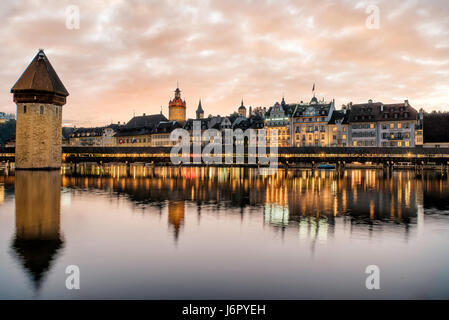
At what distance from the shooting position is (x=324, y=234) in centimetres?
1513

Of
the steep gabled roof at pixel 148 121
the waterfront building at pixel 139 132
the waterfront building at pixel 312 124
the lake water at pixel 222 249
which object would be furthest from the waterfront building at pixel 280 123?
the lake water at pixel 222 249

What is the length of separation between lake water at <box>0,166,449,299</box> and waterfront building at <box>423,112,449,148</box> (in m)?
61.9

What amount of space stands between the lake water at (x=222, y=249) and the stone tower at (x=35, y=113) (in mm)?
34472

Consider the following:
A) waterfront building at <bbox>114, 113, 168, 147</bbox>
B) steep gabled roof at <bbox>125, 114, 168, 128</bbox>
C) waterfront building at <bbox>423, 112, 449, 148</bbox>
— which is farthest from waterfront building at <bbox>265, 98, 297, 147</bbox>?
steep gabled roof at <bbox>125, 114, 168, 128</bbox>

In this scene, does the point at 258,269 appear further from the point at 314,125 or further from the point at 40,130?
the point at 314,125

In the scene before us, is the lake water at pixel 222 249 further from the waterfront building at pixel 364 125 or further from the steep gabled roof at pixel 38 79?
the waterfront building at pixel 364 125

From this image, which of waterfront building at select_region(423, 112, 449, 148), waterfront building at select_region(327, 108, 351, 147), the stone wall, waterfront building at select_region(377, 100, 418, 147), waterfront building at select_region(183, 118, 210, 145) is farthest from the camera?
waterfront building at select_region(183, 118, 210, 145)

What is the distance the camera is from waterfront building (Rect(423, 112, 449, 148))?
3081 inches

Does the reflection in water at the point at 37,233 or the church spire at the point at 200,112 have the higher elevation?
the church spire at the point at 200,112

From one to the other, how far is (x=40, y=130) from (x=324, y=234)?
50688 mm

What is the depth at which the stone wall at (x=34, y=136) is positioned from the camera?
55094 mm

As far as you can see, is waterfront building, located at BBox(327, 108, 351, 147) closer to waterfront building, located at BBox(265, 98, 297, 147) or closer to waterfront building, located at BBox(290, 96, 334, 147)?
waterfront building, located at BBox(290, 96, 334, 147)
